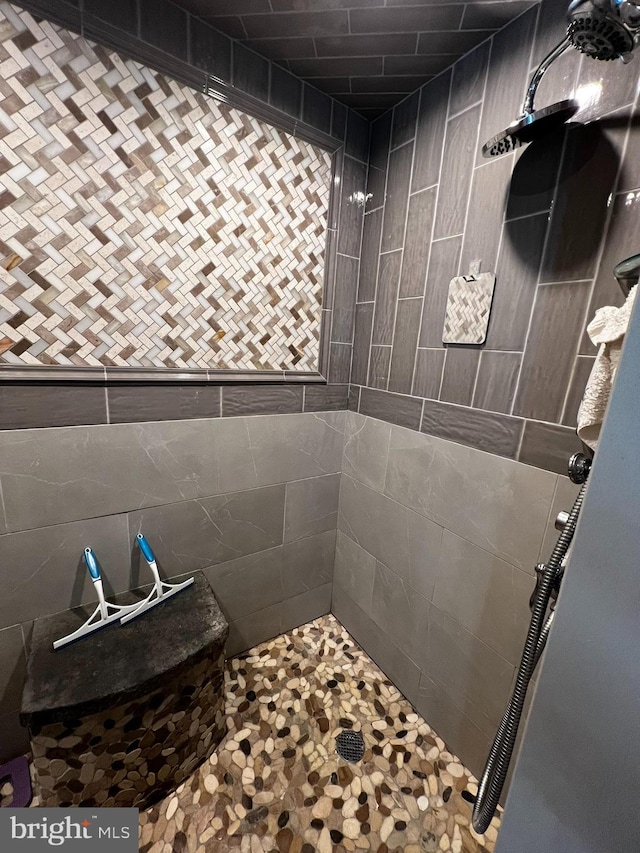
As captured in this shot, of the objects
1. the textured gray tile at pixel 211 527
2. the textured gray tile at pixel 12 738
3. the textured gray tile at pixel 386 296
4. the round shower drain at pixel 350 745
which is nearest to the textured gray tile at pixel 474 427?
the textured gray tile at pixel 386 296

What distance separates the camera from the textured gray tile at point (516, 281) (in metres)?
0.87

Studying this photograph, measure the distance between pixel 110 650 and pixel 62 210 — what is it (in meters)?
1.18

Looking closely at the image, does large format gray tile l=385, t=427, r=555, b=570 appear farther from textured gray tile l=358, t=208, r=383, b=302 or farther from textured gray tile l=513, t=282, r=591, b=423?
textured gray tile l=358, t=208, r=383, b=302

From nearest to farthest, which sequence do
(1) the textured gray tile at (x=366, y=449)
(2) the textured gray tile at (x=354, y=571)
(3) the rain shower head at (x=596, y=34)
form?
(3) the rain shower head at (x=596, y=34) < (1) the textured gray tile at (x=366, y=449) < (2) the textured gray tile at (x=354, y=571)

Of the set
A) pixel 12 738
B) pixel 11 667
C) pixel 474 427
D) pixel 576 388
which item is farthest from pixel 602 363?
pixel 12 738

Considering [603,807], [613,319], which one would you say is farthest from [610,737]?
[613,319]

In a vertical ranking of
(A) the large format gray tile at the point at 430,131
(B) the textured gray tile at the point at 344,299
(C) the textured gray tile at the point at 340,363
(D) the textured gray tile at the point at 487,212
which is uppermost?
(A) the large format gray tile at the point at 430,131

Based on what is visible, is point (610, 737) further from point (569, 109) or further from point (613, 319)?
point (569, 109)

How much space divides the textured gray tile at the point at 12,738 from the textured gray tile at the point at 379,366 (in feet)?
5.17

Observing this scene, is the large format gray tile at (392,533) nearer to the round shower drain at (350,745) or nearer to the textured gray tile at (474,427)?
the textured gray tile at (474,427)

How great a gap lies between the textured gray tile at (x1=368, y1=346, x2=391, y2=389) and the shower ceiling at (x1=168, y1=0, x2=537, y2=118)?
834 mm

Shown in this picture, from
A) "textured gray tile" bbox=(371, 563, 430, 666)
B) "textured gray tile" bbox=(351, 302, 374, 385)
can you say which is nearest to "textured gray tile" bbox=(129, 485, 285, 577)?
"textured gray tile" bbox=(371, 563, 430, 666)

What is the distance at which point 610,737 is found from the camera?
0.36 metres

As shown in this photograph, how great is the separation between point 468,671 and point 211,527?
3.21ft
